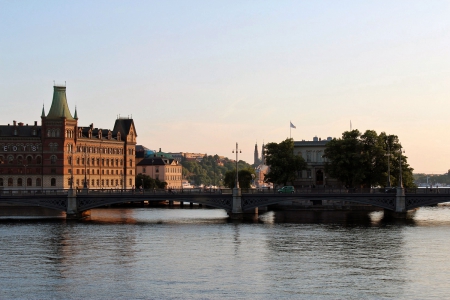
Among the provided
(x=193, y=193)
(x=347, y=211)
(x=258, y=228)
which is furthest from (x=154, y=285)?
(x=347, y=211)

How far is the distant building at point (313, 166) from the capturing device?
16075 cm

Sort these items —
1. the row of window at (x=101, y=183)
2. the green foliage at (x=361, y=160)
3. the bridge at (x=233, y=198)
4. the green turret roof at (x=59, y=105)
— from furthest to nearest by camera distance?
the row of window at (x=101, y=183)
the green turret roof at (x=59, y=105)
the green foliage at (x=361, y=160)
the bridge at (x=233, y=198)

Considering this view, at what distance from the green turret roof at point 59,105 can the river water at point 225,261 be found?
7622 cm

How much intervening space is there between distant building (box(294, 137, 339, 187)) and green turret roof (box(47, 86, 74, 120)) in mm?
50913

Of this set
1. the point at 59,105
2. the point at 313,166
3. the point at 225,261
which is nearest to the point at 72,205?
the point at 225,261

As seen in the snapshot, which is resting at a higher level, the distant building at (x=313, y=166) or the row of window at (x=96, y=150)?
the row of window at (x=96, y=150)

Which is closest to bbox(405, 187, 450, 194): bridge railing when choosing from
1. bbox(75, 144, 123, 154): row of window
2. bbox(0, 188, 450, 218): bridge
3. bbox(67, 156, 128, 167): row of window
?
bbox(0, 188, 450, 218): bridge

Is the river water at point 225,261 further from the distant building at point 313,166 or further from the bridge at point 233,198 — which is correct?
the distant building at point 313,166

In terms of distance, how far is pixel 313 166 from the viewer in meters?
162

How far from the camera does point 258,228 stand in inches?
3723

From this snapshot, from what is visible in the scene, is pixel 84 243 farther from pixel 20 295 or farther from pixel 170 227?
pixel 20 295

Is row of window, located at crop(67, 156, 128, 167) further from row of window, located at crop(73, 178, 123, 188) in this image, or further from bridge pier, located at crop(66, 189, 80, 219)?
bridge pier, located at crop(66, 189, 80, 219)

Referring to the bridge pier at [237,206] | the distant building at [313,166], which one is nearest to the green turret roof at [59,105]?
the distant building at [313,166]

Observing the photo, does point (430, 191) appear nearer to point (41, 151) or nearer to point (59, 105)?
point (59, 105)
